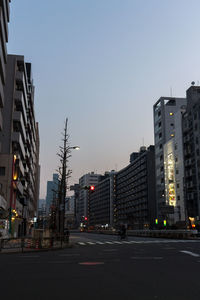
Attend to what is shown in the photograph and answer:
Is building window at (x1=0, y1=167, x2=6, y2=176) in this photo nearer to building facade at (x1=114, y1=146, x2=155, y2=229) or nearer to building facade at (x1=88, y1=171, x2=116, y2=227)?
building facade at (x1=114, y1=146, x2=155, y2=229)

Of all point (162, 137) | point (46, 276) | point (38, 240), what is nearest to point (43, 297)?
point (46, 276)

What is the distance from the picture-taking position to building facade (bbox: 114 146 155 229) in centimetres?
12299

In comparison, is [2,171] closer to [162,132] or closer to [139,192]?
[162,132]

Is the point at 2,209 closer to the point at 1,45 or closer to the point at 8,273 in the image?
the point at 1,45

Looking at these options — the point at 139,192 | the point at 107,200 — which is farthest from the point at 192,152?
the point at 107,200

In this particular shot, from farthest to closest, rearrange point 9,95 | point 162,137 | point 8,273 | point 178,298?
point 162,137, point 9,95, point 8,273, point 178,298

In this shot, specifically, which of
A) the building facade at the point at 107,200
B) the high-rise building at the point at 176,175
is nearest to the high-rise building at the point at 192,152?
the high-rise building at the point at 176,175

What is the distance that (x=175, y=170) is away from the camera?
95.8 meters

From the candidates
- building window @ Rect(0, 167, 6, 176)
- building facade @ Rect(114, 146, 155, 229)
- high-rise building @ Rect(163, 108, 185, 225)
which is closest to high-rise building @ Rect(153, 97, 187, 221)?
Result: high-rise building @ Rect(163, 108, 185, 225)

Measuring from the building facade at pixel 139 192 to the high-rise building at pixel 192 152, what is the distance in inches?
1394

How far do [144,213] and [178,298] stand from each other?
4798 inches

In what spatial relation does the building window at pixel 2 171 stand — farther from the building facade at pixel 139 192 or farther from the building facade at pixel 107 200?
the building facade at pixel 107 200

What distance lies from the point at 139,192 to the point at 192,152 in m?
53.2

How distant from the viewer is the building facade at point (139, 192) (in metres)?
123
